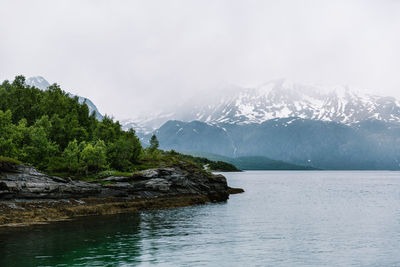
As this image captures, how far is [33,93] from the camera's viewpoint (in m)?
105

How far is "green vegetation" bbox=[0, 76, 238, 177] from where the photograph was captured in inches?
3182

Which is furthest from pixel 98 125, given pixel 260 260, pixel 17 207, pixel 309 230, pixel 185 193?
pixel 260 260

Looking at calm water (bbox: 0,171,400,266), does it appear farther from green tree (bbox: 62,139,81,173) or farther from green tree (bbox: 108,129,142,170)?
green tree (bbox: 108,129,142,170)

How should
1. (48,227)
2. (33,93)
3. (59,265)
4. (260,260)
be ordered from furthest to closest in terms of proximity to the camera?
(33,93) < (48,227) < (260,260) < (59,265)

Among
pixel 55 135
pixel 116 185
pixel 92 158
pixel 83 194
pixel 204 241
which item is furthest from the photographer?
pixel 55 135

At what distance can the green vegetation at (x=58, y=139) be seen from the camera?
80812 millimetres

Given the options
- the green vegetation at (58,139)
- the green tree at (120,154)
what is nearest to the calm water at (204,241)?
the green vegetation at (58,139)

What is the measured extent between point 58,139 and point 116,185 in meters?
24.5

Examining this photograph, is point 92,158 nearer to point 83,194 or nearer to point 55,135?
point 83,194

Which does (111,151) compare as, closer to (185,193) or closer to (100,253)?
(185,193)

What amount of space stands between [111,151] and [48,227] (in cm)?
4422

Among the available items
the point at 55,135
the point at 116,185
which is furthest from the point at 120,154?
the point at 116,185

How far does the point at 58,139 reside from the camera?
310ft

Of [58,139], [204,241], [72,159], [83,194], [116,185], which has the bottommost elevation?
[204,241]
